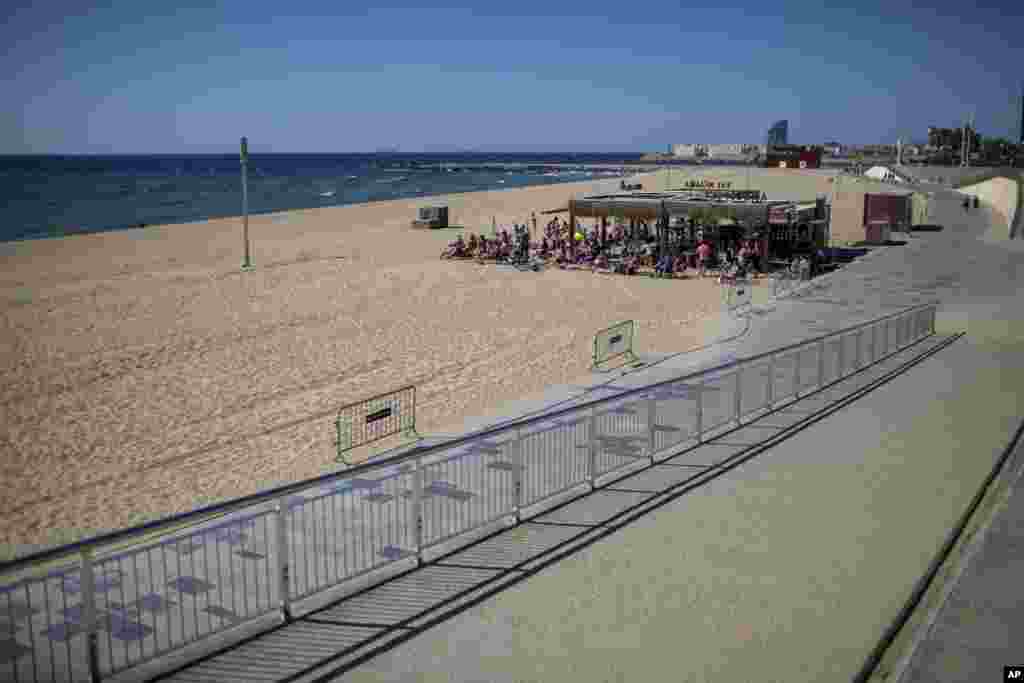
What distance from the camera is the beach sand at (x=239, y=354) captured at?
35.8 feet

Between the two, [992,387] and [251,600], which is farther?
[992,387]

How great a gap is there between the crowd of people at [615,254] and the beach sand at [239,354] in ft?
3.55

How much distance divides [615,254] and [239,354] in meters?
16.5

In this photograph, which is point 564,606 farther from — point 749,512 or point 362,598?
point 749,512

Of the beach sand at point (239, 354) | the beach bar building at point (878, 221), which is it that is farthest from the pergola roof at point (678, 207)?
the beach bar building at point (878, 221)

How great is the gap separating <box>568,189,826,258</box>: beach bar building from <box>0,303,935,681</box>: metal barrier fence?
56.0 feet

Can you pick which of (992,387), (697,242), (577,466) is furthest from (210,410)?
(697,242)

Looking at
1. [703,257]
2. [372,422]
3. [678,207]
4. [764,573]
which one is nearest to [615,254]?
[678,207]

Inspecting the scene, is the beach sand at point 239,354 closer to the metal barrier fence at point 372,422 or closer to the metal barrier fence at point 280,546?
the metal barrier fence at point 372,422

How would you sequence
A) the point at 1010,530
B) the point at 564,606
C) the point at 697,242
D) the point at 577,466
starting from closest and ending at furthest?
the point at 564,606, the point at 1010,530, the point at 577,466, the point at 697,242

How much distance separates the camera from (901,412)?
1148 cm

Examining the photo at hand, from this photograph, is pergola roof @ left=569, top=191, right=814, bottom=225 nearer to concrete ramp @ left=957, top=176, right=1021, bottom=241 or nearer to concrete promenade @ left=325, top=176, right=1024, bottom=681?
concrete ramp @ left=957, top=176, right=1021, bottom=241

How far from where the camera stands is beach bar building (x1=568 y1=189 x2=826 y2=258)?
2728 cm

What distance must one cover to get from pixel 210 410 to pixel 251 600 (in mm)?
8014
